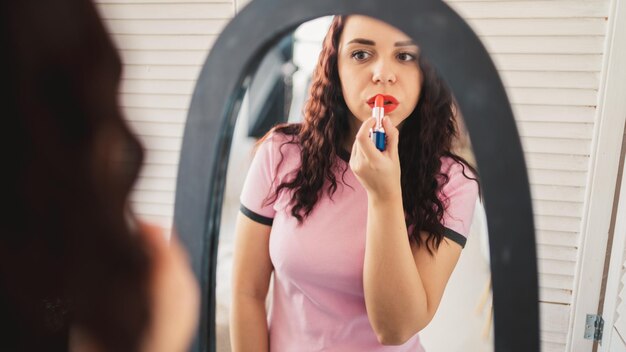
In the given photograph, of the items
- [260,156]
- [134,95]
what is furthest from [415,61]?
[134,95]

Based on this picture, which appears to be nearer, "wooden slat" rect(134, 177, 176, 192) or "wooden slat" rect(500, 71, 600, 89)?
"wooden slat" rect(134, 177, 176, 192)

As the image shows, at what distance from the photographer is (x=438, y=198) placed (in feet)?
1.13

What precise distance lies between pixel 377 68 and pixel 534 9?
17.6 inches

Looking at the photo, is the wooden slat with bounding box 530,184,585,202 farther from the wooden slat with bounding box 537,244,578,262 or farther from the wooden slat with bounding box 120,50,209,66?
the wooden slat with bounding box 120,50,209,66

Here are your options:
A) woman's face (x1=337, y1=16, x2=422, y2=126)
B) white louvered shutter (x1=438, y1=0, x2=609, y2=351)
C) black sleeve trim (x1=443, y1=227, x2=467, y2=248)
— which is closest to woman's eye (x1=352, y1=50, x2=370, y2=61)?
woman's face (x1=337, y1=16, x2=422, y2=126)

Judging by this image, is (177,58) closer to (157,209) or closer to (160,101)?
(160,101)

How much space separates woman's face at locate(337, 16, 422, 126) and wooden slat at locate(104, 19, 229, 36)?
37 cm

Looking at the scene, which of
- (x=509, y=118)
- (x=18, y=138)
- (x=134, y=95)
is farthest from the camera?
(x=134, y=95)

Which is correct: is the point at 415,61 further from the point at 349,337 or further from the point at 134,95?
the point at 134,95

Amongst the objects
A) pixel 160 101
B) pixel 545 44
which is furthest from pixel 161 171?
pixel 545 44

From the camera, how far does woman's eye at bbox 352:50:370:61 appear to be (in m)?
0.34

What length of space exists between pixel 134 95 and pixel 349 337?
53 cm

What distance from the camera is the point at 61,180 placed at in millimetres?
196

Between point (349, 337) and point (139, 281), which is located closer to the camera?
point (139, 281)
